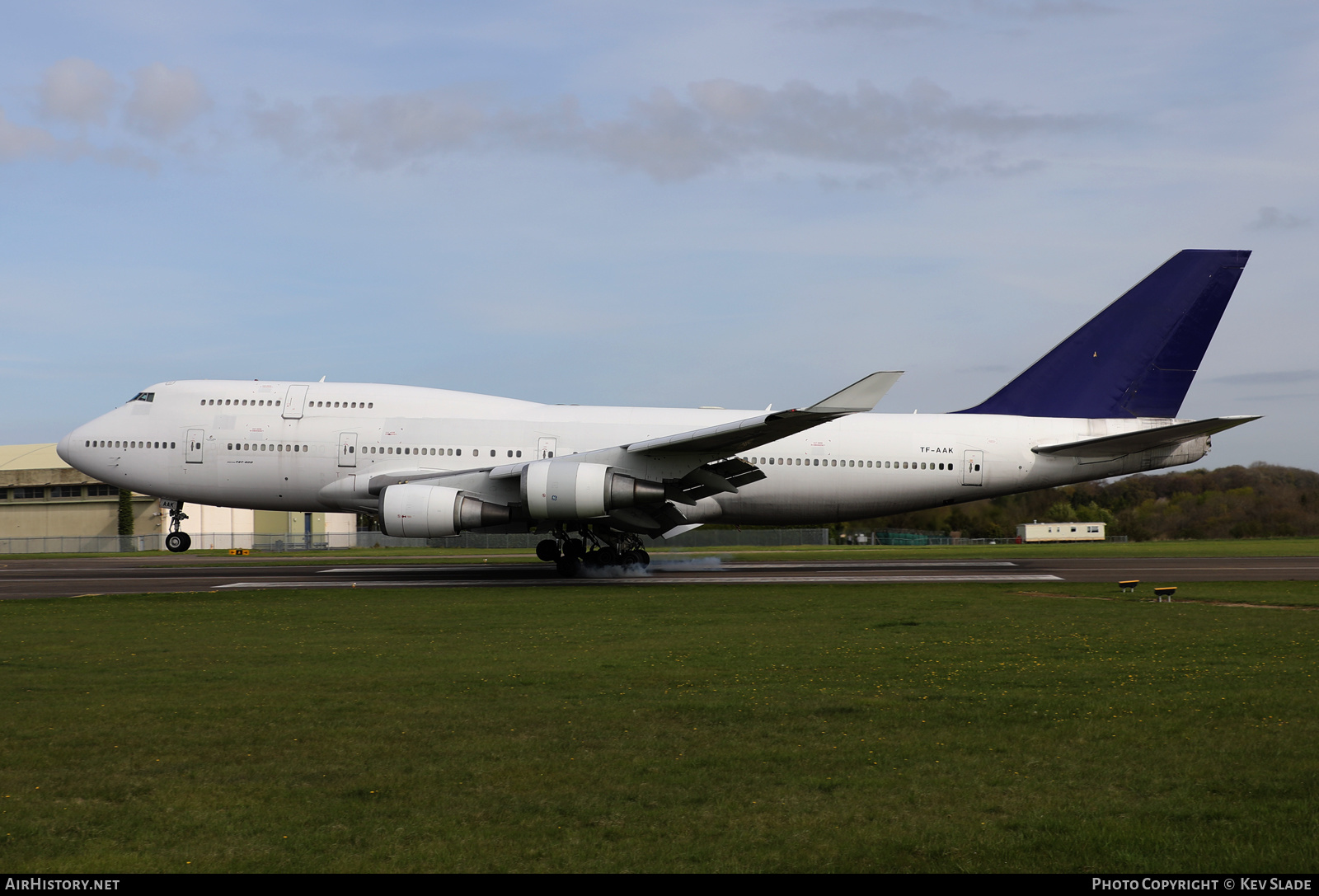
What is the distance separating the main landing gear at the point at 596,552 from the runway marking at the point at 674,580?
1080 millimetres

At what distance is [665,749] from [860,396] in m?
15.6

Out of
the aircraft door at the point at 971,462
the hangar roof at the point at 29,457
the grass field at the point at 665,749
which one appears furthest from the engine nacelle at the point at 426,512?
the hangar roof at the point at 29,457

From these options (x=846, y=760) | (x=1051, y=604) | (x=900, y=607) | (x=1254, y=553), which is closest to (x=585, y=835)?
(x=846, y=760)

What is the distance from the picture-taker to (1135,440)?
89.9ft

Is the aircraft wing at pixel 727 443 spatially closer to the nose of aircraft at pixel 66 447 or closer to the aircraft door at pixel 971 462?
the aircraft door at pixel 971 462

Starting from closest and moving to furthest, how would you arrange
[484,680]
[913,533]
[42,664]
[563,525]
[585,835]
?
[585,835] → [484,680] → [42,664] → [563,525] → [913,533]

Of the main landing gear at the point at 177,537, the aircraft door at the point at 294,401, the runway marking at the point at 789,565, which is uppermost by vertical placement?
the aircraft door at the point at 294,401

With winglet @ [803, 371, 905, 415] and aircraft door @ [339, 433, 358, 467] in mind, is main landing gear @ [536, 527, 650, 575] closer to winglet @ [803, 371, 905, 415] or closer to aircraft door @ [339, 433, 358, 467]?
aircraft door @ [339, 433, 358, 467]

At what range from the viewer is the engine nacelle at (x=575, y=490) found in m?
24.4

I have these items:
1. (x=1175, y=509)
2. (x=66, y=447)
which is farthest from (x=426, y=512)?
(x=1175, y=509)

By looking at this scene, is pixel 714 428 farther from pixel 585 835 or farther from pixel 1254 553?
pixel 1254 553

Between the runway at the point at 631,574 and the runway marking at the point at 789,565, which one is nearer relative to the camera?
the runway at the point at 631,574

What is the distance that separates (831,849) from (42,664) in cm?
1044

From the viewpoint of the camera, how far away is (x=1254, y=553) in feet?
128
